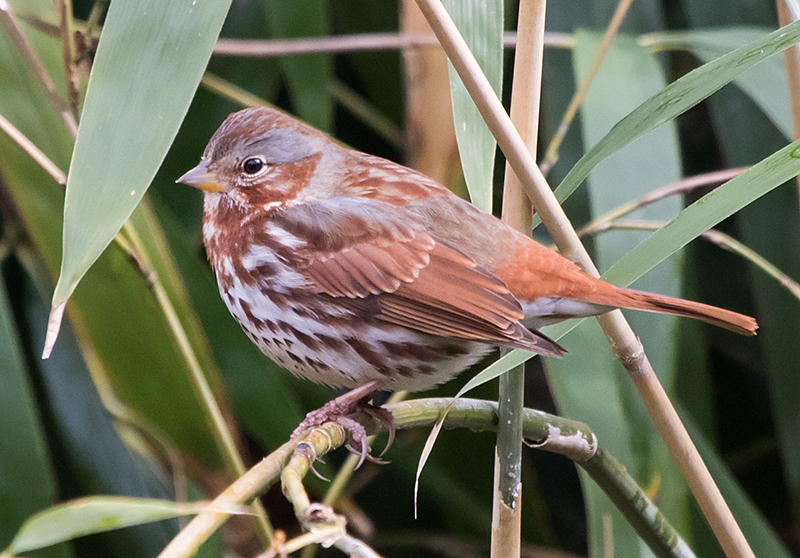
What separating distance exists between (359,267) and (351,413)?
0.66ft

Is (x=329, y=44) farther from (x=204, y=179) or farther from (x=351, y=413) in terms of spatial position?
(x=351, y=413)

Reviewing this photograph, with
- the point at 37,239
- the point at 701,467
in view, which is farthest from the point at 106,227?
the point at 37,239

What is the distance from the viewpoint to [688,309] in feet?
2.55

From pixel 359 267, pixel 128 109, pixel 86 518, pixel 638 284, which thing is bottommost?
pixel 86 518

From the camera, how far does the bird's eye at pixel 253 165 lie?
1.03 m

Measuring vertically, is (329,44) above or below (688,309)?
above

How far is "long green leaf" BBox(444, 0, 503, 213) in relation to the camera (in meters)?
0.81

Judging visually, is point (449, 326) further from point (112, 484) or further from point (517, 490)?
point (112, 484)

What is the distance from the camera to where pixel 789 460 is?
1403 mm

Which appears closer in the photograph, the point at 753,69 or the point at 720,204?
the point at 720,204

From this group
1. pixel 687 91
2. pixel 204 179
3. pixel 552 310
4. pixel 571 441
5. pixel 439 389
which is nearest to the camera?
pixel 687 91

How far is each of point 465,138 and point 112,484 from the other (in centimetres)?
92

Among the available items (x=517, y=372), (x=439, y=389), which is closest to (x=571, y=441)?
(x=517, y=372)

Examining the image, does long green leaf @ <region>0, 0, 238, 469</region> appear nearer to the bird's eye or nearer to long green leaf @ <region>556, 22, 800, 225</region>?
the bird's eye
